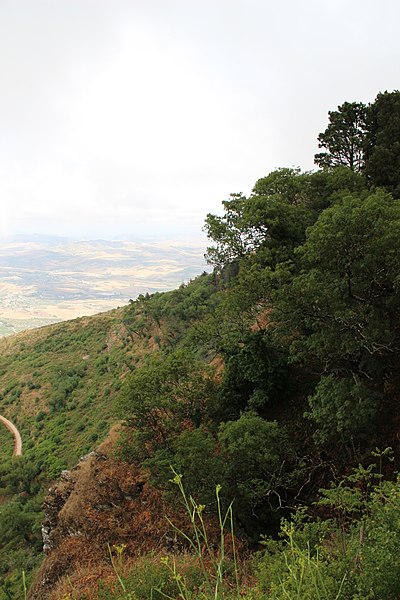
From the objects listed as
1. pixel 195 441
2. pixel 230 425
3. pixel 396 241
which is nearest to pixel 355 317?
pixel 396 241

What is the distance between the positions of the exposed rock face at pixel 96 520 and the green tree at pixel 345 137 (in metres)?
21.2

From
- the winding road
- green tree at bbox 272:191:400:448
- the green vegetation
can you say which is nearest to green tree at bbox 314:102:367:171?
the green vegetation

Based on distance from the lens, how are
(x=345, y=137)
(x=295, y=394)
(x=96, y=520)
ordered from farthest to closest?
(x=345, y=137) < (x=295, y=394) < (x=96, y=520)

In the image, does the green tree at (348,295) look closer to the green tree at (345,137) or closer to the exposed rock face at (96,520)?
the exposed rock face at (96,520)

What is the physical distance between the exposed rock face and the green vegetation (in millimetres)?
1587

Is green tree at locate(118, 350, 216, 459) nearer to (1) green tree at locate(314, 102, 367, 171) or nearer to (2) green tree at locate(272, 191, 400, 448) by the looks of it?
(2) green tree at locate(272, 191, 400, 448)

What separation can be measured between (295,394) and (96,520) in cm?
960

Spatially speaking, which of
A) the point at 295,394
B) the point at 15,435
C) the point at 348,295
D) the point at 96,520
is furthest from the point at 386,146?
the point at 15,435

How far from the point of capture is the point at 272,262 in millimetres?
16734

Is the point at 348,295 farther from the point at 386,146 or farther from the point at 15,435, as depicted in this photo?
the point at 15,435

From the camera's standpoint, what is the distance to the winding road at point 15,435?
31.3 m

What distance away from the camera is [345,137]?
2562 cm

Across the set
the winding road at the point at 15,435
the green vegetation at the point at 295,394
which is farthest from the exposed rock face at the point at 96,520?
the winding road at the point at 15,435

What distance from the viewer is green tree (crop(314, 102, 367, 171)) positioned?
24.9m
